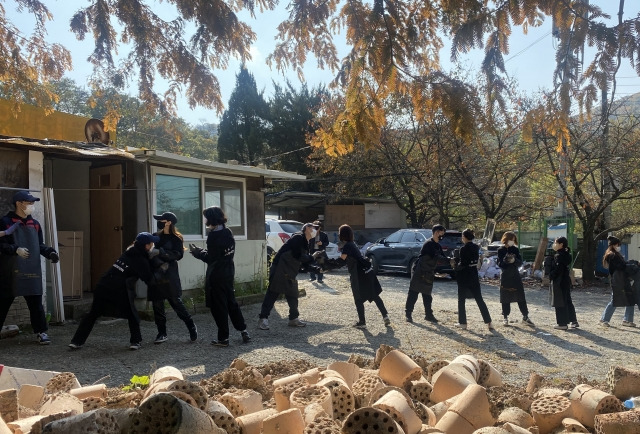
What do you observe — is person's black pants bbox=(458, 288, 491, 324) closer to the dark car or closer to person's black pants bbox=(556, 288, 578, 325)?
person's black pants bbox=(556, 288, 578, 325)

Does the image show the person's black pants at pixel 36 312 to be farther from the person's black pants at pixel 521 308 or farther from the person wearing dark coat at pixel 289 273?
the person's black pants at pixel 521 308

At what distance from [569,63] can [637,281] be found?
6.11 meters

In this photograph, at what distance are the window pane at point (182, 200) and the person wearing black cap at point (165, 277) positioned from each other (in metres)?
2.42

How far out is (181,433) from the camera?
271 centimetres

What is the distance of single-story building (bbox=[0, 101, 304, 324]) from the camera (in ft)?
26.0

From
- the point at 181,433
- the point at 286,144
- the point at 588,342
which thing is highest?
the point at 286,144

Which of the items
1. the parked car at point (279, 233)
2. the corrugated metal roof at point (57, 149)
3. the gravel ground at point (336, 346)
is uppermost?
the corrugated metal roof at point (57, 149)

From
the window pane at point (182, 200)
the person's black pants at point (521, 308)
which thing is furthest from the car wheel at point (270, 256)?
Answer: the person's black pants at point (521, 308)

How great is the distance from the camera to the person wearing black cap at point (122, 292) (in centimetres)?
661

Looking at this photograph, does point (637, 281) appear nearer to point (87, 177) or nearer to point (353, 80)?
point (353, 80)

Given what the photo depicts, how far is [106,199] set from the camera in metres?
9.75

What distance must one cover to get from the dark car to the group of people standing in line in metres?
6.80

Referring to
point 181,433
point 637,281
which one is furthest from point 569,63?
point 637,281

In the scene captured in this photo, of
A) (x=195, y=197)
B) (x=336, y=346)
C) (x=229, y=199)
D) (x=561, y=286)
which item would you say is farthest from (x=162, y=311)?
(x=561, y=286)
